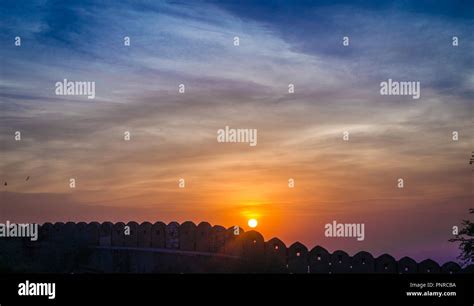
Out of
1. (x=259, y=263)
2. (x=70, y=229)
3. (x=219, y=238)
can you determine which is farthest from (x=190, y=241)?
(x=70, y=229)

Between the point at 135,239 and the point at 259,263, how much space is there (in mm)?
8772

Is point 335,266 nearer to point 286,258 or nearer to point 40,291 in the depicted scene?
point 286,258

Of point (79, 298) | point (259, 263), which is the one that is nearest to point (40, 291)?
point (79, 298)

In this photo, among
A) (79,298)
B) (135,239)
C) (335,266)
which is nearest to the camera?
(79,298)

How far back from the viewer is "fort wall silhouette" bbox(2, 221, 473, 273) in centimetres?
4319

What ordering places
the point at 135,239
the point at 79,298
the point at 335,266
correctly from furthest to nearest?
the point at 135,239 → the point at 335,266 → the point at 79,298

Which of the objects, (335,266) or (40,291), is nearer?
(40,291)

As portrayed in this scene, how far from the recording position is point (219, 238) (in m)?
45.5

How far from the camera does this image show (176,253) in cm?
4594

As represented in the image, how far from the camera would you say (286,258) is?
44.3 metres

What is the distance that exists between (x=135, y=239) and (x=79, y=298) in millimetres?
31672

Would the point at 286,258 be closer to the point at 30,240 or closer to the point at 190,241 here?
the point at 190,241

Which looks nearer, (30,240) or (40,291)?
(40,291)

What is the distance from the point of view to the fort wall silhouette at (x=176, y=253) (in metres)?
43.2
